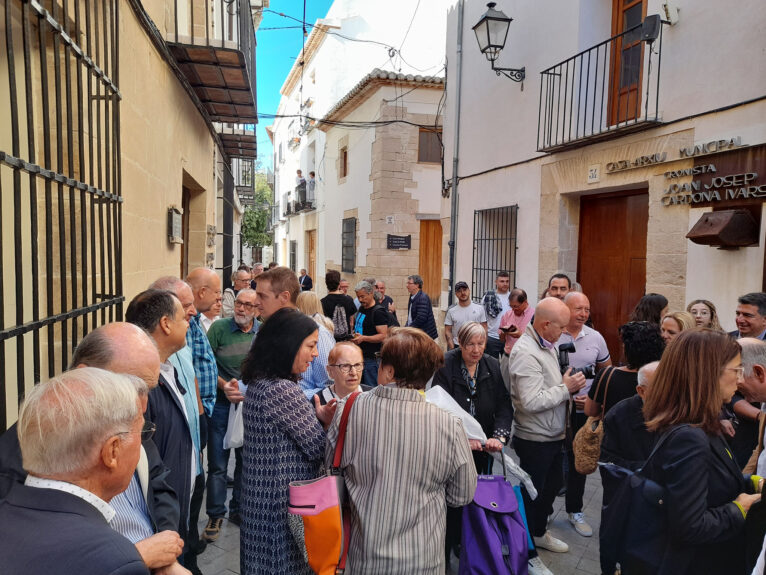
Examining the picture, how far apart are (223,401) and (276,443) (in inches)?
64.5

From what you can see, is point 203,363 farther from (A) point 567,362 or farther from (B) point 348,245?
(B) point 348,245

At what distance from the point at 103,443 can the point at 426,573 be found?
1.46 meters

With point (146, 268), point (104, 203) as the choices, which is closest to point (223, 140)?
point (146, 268)

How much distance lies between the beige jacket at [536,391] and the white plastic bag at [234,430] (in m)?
1.72

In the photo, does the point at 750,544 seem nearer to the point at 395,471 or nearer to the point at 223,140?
the point at 395,471

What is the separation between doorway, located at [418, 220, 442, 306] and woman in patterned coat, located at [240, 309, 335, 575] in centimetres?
1272

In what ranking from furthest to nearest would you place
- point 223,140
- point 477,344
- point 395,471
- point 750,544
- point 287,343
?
point 223,140, point 477,344, point 287,343, point 395,471, point 750,544

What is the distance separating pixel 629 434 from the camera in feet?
8.59

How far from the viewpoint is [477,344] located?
3434mm

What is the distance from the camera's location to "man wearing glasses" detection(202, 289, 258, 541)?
3.76m

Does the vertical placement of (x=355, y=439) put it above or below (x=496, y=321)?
above

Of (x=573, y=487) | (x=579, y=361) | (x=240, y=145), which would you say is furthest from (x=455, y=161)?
(x=573, y=487)

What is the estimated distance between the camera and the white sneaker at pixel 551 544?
364cm

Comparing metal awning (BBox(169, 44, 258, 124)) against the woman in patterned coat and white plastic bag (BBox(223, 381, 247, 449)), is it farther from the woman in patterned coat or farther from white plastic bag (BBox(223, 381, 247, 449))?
the woman in patterned coat
